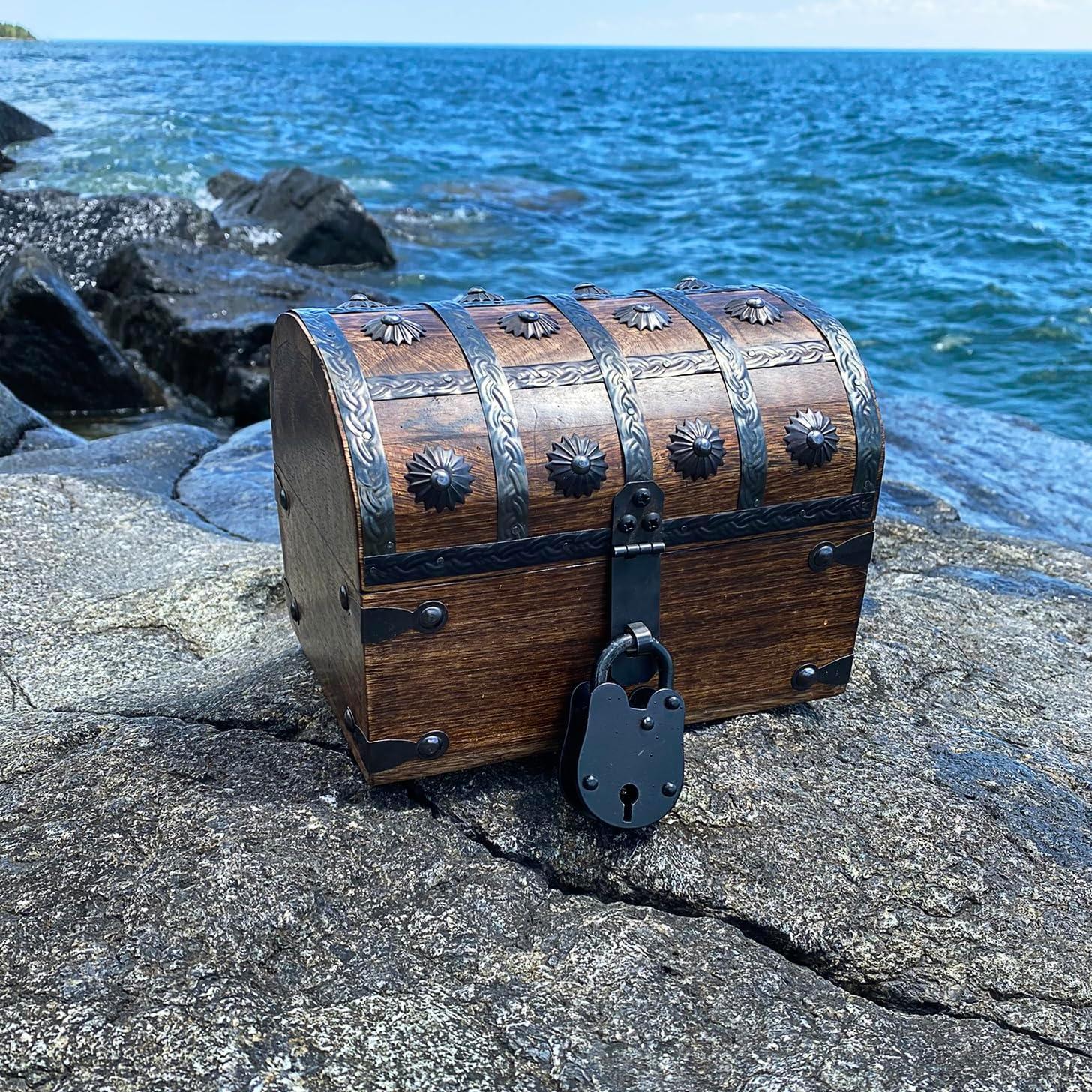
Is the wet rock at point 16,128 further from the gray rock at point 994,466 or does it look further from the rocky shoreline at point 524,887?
the rocky shoreline at point 524,887

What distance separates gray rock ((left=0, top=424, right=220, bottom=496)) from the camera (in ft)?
14.5

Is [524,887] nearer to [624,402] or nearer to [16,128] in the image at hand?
[624,402]

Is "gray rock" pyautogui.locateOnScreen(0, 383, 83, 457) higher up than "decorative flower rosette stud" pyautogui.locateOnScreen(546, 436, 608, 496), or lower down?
lower down

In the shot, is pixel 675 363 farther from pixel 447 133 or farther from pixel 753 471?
pixel 447 133

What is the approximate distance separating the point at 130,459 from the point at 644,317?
339 centimetres

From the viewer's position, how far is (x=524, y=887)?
2037 mm

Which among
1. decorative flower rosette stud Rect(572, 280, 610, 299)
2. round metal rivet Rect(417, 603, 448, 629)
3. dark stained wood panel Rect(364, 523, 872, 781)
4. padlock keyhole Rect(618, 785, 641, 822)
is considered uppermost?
decorative flower rosette stud Rect(572, 280, 610, 299)

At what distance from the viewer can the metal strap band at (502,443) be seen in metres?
1.96

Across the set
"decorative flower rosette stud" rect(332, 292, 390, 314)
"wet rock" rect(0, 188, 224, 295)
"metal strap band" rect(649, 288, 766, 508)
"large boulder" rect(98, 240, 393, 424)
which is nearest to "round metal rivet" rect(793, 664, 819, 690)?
"metal strap band" rect(649, 288, 766, 508)

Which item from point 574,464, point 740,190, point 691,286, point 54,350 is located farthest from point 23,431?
point 740,190

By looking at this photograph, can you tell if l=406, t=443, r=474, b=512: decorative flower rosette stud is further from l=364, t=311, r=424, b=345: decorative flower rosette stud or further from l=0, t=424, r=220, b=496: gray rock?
l=0, t=424, r=220, b=496: gray rock

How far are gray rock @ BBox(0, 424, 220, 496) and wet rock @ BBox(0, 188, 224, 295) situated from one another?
5.20m

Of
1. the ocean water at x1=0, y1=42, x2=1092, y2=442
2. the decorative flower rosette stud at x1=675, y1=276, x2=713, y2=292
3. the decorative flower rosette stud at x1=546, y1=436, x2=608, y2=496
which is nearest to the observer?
the decorative flower rosette stud at x1=546, y1=436, x2=608, y2=496

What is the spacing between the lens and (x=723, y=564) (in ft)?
7.26
